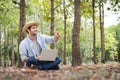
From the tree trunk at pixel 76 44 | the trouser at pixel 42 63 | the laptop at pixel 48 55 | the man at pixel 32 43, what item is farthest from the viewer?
the tree trunk at pixel 76 44

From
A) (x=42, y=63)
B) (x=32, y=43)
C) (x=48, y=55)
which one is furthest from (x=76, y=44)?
(x=48, y=55)

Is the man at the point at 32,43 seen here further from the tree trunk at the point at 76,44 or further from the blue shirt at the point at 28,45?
the tree trunk at the point at 76,44

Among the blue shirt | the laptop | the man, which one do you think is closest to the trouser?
the laptop

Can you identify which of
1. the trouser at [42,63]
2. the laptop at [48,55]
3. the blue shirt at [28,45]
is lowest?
the trouser at [42,63]

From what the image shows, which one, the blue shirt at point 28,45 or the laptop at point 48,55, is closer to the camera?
the laptop at point 48,55

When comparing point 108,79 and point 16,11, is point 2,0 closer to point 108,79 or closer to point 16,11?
point 16,11

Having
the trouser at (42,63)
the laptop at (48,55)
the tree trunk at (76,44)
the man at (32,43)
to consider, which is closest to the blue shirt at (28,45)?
the man at (32,43)

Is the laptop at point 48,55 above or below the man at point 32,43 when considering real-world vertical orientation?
below

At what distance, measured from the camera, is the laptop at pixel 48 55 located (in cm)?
702

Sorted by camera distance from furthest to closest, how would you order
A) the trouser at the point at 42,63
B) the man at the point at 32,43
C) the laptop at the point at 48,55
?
the man at the point at 32,43 < the trouser at the point at 42,63 < the laptop at the point at 48,55

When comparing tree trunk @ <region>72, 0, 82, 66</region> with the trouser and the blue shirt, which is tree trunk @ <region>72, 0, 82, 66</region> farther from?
the trouser

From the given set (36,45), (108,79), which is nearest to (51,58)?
(36,45)

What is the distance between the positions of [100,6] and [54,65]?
14803 mm

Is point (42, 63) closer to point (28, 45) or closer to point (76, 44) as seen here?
point (28, 45)
